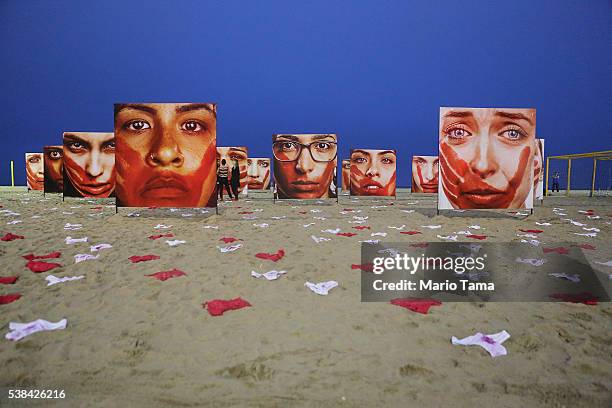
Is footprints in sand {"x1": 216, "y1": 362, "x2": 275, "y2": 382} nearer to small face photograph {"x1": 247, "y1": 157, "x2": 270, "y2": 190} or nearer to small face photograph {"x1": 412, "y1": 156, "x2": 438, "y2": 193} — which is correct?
small face photograph {"x1": 412, "y1": 156, "x2": 438, "y2": 193}

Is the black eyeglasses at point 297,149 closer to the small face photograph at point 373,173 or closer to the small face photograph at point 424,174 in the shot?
the small face photograph at point 373,173

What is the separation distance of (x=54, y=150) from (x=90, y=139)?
5551mm

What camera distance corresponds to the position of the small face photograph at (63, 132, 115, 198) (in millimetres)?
11414

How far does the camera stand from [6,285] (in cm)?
331

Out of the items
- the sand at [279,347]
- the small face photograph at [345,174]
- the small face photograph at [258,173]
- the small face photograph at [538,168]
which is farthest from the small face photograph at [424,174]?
the sand at [279,347]

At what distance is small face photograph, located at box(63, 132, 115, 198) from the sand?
8.49m

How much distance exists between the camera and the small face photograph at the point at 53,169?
15320 mm

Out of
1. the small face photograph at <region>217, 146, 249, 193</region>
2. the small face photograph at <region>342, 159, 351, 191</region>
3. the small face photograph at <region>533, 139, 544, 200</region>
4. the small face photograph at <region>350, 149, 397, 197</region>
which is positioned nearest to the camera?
the small face photograph at <region>533, 139, 544, 200</region>

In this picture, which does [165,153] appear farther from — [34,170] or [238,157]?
[34,170]

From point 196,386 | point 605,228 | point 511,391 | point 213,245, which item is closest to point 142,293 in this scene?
point 196,386

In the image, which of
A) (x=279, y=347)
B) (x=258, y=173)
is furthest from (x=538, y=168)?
(x=258, y=173)

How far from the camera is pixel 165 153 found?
25.7 feet

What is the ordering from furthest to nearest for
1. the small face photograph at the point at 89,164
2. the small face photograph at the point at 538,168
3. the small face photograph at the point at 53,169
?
1. the small face photograph at the point at 53,169
2. the small face photograph at the point at 538,168
3. the small face photograph at the point at 89,164

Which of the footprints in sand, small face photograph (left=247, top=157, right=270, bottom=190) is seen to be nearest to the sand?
the footprints in sand
